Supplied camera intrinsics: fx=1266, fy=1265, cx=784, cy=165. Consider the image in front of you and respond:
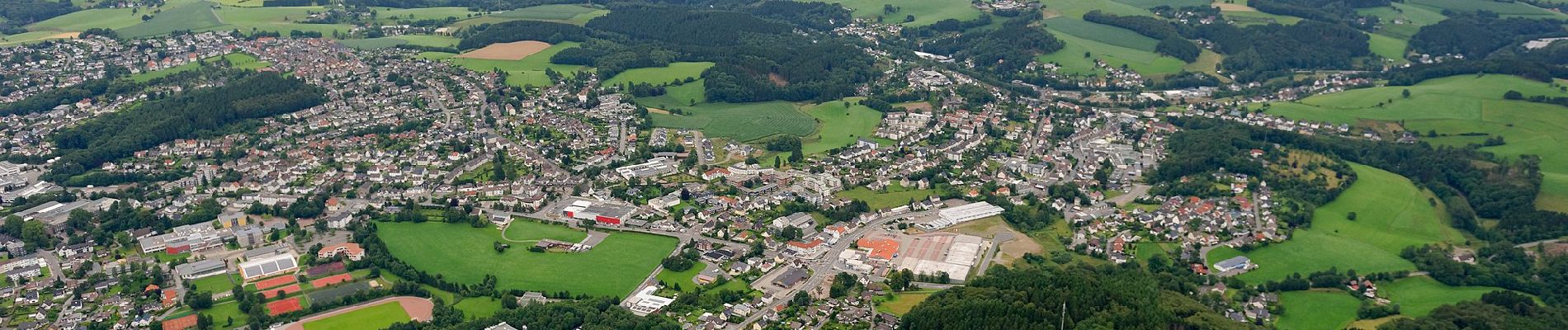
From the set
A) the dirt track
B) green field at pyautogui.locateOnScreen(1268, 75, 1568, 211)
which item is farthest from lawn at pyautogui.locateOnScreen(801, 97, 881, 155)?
the dirt track

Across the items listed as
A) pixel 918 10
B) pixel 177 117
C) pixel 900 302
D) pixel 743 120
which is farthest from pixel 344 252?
pixel 918 10

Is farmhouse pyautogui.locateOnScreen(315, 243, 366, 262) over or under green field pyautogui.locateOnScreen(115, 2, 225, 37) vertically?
under

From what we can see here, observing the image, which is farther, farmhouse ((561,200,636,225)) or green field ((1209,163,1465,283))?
farmhouse ((561,200,636,225))

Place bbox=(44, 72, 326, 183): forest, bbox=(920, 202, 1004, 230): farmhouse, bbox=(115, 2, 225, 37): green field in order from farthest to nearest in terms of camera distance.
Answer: bbox=(115, 2, 225, 37): green field → bbox=(44, 72, 326, 183): forest → bbox=(920, 202, 1004, 230): farmhouse

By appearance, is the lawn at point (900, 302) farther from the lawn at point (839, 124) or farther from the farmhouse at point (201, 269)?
the farmhouse at point (201, 269)

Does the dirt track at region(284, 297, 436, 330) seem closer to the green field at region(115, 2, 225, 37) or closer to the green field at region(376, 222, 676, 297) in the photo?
the green field at region(376, 222, 676, 297)

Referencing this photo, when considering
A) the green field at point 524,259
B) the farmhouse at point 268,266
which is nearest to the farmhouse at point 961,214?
the green field at point 524,259

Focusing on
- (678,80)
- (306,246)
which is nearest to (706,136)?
(678,80)

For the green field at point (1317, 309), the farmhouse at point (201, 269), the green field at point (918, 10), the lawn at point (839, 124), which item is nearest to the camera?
the green field at point (1317, 309)
